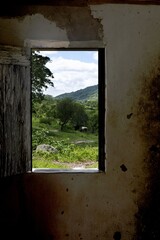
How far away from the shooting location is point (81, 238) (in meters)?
3.23

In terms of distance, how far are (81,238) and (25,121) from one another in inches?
50.0

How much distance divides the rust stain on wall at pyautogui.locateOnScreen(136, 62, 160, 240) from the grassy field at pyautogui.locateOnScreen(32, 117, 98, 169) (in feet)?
5.06

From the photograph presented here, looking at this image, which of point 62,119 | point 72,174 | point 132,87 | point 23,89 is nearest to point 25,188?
point 72,174

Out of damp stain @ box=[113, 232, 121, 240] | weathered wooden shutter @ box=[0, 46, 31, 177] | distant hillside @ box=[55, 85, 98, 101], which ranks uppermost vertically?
distant hillside @ box=[55, 85, 98, 101]

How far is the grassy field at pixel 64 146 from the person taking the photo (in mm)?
4893

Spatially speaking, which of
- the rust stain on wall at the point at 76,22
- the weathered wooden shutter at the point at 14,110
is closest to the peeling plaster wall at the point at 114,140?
the rust stain on wall at the point at 76,22

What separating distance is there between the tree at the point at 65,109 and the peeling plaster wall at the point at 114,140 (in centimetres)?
203

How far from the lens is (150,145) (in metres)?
3.19

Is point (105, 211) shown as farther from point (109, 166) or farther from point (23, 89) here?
point (23, 89)

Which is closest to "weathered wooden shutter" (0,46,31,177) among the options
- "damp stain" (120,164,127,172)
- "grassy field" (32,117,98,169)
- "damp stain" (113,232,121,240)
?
"damp stain" (120,164,127,172)

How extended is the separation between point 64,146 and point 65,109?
1.91 ft

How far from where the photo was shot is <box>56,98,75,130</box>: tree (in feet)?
16.8

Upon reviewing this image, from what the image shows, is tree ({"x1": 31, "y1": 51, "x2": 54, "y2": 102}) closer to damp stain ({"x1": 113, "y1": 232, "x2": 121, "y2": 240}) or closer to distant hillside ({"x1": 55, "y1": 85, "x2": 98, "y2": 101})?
distant hillside ({"x1": 55, "y1": 85, "x2": 98, "y2": 101})

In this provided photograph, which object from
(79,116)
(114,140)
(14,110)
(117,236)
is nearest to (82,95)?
(79,116)
